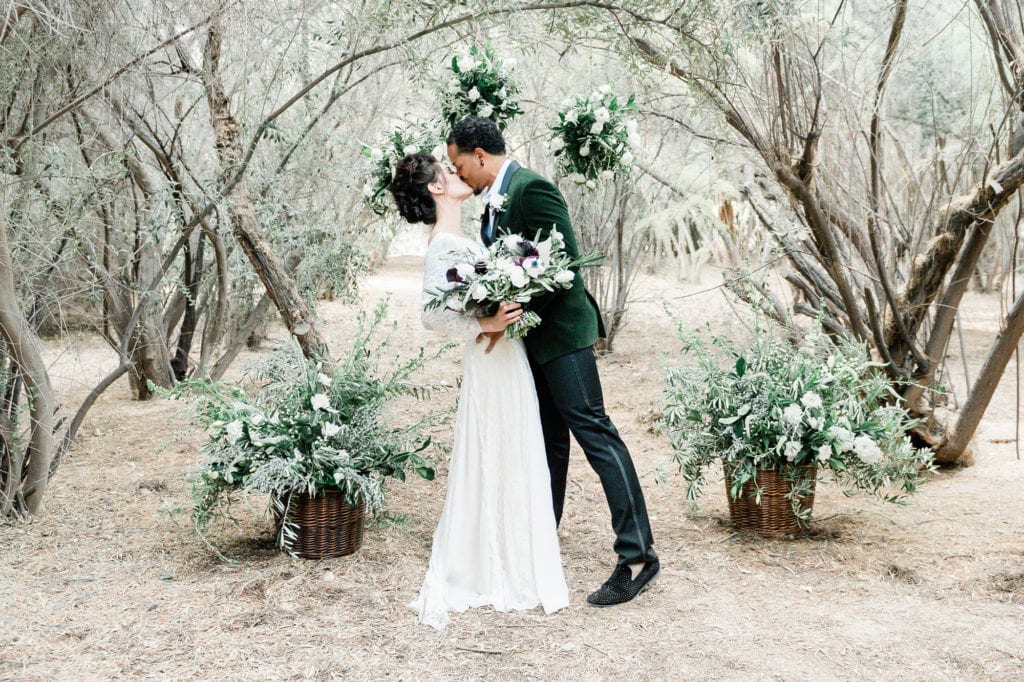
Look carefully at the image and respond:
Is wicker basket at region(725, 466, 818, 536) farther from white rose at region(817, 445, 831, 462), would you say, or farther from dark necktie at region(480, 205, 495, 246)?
dark necktie at region(480, 205, 495, 246)

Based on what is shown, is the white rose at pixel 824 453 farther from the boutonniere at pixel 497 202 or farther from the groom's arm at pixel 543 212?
the boutonniere at pixel 497 202

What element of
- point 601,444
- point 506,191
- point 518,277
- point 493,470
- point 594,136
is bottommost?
point 493,470

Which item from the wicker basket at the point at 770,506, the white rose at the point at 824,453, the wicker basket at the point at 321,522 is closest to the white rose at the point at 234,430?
the wicker basket at the point at 321,522

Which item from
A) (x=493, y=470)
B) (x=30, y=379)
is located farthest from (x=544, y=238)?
(x=30, y=379)

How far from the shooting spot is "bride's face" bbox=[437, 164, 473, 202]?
338 centimetres

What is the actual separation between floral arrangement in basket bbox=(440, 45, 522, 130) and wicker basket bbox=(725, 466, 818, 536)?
1.99 metres

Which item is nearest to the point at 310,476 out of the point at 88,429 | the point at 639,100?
the point at 88,429

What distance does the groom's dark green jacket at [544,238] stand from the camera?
3277 mm

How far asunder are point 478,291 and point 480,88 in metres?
1.30

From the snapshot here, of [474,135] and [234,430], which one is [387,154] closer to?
[474,135]

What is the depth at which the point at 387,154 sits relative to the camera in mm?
3662

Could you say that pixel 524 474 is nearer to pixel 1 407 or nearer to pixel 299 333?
pixel 299 333

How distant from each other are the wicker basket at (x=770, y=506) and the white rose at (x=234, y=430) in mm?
2164

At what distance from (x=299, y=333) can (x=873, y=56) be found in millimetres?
4956
